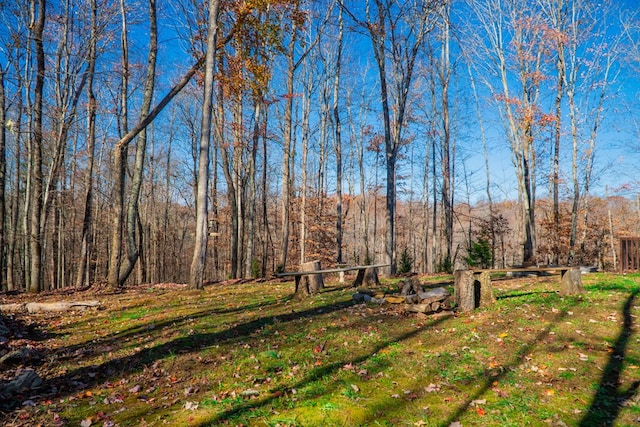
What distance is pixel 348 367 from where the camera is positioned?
4309 millimetres

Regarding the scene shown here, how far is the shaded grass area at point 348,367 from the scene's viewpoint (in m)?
3.30

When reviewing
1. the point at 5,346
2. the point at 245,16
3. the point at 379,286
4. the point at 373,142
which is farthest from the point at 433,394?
the point at 373,142

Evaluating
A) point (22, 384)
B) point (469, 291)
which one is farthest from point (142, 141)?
point (469, 291)

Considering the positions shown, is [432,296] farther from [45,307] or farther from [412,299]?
[45,307]

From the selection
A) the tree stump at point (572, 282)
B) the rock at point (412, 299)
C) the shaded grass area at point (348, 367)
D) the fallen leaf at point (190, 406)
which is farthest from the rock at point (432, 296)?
the fallen leaf at point (190, 406)

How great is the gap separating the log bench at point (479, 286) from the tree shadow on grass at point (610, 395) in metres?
2.19

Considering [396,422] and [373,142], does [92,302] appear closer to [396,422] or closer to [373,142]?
[396,422]

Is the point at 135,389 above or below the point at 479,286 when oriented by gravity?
below

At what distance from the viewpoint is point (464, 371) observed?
4195 millimetres

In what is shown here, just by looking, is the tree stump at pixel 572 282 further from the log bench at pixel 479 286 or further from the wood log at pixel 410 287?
the wood log at pixel 410 287

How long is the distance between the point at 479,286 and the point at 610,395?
3452 mm

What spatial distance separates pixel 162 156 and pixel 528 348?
29654mm

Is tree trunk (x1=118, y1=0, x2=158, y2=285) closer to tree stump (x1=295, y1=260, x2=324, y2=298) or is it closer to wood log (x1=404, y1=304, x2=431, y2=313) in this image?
tree stump (x1=295, y1=260, x2=324, y2=298)

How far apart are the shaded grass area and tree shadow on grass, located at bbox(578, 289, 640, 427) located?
0.06 feet
